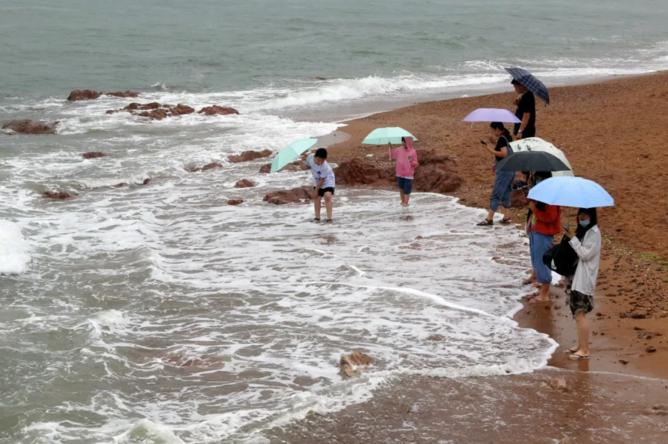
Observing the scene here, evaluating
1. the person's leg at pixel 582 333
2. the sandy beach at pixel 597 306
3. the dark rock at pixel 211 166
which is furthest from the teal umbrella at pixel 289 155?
the person's leg at pixel 582 333

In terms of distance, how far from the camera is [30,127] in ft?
75.5

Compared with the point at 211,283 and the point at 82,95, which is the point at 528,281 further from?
the point at 82,95

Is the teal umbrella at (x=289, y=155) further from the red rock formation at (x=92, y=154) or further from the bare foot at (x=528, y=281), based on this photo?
the red rock formation at (x=92, y=154)

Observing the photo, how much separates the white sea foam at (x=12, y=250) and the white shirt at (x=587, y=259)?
668 cm

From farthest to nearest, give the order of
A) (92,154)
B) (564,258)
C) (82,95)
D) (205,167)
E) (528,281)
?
(82,95) → (92,154) → (205,167) → (528,281) → (564,258)

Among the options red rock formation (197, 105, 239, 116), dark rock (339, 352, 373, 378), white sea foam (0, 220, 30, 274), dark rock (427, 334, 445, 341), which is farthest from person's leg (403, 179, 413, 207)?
red rock formation (197, 105, 239, 116)

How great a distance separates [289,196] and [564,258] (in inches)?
282

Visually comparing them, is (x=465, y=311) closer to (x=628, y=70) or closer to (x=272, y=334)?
(x=272, y=334)

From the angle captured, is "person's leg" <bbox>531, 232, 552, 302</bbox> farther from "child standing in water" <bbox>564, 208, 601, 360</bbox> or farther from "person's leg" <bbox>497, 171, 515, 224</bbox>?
"person's leg" <bbox>497, 171, 515, 224</bbox>

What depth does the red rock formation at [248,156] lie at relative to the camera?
1887 cm

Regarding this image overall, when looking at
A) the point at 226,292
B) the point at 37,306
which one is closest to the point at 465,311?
the point at 226,292

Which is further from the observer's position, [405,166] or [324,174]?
[405,166]

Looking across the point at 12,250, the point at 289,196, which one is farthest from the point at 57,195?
the point at 289,196

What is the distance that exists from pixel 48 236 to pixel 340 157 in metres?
6.52
